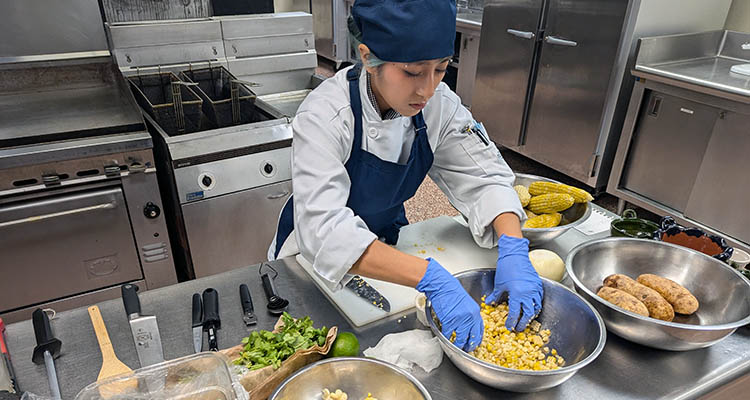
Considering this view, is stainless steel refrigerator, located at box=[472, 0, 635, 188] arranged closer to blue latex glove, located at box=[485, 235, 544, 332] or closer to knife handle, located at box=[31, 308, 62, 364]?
blue latex glove, located at box=[485, 235, 544, 332]

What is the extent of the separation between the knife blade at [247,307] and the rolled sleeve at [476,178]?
2.10ft

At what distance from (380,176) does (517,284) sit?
1.51ft

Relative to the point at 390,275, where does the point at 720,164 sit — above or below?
below

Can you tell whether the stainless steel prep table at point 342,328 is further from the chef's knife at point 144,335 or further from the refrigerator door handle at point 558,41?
the refrigerator door handle at point 558,41

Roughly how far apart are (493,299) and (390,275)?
26cm

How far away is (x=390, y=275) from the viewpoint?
3.52 feet

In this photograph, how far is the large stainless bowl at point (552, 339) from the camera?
89 centimetres

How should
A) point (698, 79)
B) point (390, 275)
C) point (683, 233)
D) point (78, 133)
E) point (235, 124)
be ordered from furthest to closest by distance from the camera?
point (698, 79), point (235, 124), point (78, 133), point (683, 233), point (390, 275)

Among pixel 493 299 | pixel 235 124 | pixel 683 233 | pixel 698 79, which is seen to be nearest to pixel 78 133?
pixel 235 124

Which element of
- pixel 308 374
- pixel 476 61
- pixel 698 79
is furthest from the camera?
pixel 476 61

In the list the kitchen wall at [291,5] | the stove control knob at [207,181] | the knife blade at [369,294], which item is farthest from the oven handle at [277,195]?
the kitchen wall at [291,5]

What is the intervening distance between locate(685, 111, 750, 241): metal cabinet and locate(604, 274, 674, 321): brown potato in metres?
2.05

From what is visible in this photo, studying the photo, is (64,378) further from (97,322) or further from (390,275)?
(390,275)

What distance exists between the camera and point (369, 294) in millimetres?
1198
